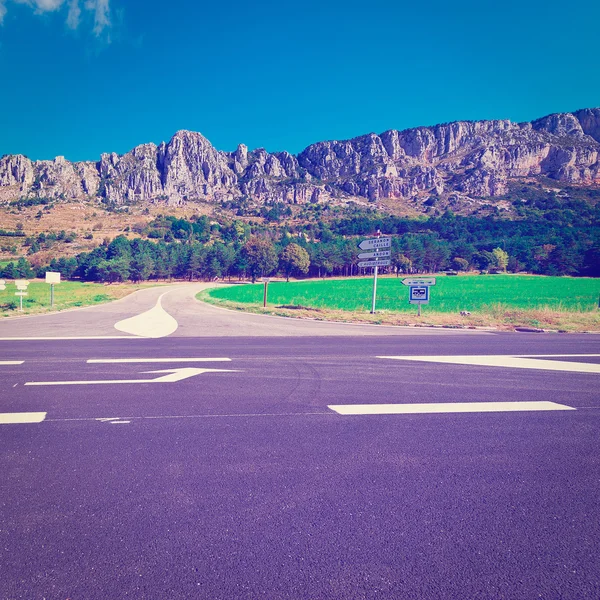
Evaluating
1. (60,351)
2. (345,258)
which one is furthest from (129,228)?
(60,351)

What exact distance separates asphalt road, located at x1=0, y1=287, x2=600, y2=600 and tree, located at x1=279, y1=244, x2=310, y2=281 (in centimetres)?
9174

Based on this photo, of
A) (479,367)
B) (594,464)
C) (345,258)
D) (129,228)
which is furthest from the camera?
(129,228)

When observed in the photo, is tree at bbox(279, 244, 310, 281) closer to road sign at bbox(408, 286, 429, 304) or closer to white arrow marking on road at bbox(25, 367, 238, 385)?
road sign at bbox(408, 286, 429, 304)

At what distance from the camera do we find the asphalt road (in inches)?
91.3

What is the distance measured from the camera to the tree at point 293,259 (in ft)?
322

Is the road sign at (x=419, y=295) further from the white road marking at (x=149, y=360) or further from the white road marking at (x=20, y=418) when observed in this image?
the white road marking at (x=20, y=418)

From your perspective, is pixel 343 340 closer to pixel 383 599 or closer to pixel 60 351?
pixel 60 351

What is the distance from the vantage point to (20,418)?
16.1 ft

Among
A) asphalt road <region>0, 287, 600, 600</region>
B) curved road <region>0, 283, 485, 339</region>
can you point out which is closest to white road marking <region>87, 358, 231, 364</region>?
asphalt road <region>0, 287, 600, 600</region>

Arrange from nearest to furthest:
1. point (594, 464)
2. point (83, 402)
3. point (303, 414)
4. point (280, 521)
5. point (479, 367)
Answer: point (280, 521) < point (594, 464) < point (303, 414) < point (83, 402) < point (479, 367)

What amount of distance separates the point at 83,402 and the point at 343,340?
26.4 ft

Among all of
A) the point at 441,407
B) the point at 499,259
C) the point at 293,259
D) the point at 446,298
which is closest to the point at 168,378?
the point at 441,407

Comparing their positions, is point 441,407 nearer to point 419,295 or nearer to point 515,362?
point 515,362

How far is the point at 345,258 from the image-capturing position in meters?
115
